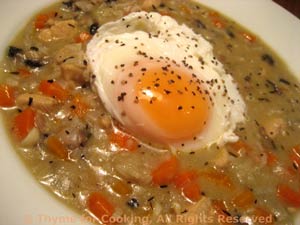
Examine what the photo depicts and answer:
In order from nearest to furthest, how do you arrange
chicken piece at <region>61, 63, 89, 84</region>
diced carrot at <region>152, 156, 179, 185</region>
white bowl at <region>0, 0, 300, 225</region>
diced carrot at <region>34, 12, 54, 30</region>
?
white bowl at <region>0, 0, 300, 225</region>, diced carrot at <region>152, 156, 179, 185</region>, chicken piece at <region>61, 63, 89, 84</region>, diced carrot at <region>34, 12, 54, 30</region>

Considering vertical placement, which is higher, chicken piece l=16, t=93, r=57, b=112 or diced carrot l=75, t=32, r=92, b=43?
diced carrot l=75, t=32, r=92, b=43

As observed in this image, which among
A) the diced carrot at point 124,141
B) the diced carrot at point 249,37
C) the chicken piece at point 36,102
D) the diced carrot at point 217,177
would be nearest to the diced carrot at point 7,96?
the chicken piece at point 36,102

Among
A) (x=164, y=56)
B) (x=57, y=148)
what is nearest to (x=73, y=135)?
(x=57, y=148)

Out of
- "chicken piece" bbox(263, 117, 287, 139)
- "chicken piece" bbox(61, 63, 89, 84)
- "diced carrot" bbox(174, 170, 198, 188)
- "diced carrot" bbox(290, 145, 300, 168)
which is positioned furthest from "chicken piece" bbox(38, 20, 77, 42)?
"diced carrot" bbox(290, 145, 300, 168)

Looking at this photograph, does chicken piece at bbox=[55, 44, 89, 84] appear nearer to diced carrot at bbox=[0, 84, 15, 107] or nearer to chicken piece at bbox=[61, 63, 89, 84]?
chicken piece at bbox=[61, 63, 89, 84]

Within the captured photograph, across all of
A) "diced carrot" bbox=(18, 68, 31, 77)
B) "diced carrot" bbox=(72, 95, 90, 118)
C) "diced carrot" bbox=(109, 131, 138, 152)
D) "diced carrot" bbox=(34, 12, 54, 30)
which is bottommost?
"diced carrot" bbox=(18, 68, 31, 77)

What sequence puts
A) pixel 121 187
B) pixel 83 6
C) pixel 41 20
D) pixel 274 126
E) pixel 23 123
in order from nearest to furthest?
pixel 121 187, pixel 23 123, pixel 274 126, pixel 41 20, pixel 83 6

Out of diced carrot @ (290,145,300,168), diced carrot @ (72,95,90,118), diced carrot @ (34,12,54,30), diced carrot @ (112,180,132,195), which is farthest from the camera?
diced carrot @ (34,12,54,30)

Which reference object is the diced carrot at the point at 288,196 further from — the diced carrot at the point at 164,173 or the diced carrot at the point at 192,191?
the diced carrot at the point at 164,173

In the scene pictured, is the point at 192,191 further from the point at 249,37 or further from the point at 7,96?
the point at 249,37
